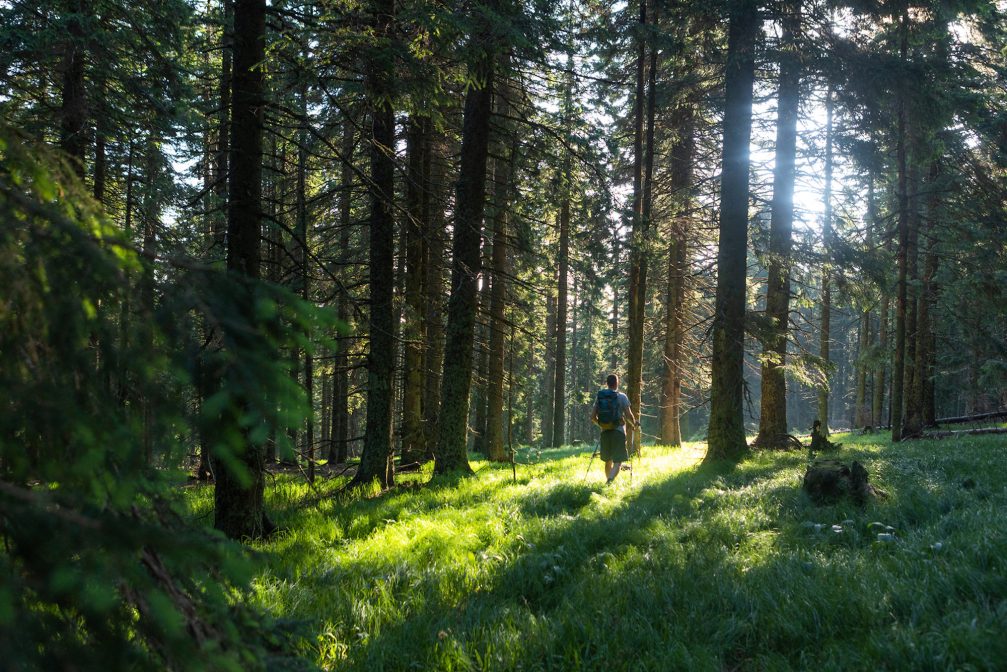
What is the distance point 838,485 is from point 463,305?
244 inches

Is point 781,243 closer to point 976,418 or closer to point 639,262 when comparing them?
point 639,262

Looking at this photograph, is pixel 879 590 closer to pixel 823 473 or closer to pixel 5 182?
pixel 823 473

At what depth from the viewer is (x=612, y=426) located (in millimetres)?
9312

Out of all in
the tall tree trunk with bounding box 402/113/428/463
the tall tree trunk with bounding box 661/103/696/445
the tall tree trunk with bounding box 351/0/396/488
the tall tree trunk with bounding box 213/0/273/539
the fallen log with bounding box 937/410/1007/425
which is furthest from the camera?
the fallen log with bounding box 937/410/1007/425

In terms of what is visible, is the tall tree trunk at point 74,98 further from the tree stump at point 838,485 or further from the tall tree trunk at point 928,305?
the tall tree trunk at point 928,305

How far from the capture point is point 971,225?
1788cm

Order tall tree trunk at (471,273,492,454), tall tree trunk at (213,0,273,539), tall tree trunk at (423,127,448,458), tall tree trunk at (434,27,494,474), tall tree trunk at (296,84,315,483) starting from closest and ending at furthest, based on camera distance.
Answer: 1. tall tree trunk at (213,0,273,539)
2. tall tree trunk at (296,84,315,483)
3. tall tree trunk at (434,27,494,474)
4. tall tree trunk at (423,127,448,458)
5. tall tree trunk at (471,273,492,454)

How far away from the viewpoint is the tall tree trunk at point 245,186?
18.0 ft

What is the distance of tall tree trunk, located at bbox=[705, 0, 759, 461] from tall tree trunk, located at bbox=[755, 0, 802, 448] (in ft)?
3.79

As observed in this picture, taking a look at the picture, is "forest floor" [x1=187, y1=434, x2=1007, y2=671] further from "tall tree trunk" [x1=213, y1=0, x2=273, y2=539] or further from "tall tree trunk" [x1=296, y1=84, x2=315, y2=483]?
"tall tree trunk" [x1=296, y1=84, x2=315, y2=483]

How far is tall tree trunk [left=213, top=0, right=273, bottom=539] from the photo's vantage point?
5.47 m

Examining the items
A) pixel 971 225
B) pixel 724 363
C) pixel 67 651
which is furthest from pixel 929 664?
pixel 971 225

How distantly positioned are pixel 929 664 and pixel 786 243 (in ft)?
34.0

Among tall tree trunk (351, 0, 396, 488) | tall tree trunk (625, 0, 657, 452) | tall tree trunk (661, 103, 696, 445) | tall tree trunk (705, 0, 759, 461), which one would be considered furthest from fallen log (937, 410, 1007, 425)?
tall tree trunk (351, 0, 396, 488)
